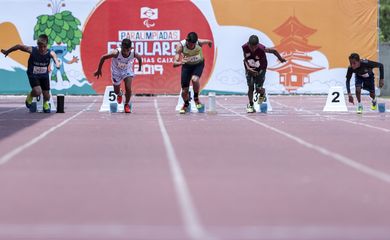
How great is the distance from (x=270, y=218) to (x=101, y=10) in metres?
34.1

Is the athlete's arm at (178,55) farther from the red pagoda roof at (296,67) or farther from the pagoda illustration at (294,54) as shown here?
the red pagoda roof at (296,67)

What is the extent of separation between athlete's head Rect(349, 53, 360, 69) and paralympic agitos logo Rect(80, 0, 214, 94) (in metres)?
15.3

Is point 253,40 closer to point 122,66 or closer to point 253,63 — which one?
point 253,63

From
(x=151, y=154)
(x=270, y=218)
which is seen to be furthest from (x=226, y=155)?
(x=270, y=218)

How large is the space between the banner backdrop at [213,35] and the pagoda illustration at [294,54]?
40 millimetres

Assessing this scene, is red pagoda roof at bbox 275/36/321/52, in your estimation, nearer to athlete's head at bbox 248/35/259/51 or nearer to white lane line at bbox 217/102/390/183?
athlete's head at bbox 248/35/259/51

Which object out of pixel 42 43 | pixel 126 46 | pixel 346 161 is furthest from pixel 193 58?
pixel 346 161

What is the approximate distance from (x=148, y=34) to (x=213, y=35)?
8.65 ft

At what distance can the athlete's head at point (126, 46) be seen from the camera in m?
23.4

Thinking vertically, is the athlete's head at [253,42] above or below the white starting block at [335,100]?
above

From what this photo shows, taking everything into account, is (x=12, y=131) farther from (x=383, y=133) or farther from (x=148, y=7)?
(x=148, y=7)

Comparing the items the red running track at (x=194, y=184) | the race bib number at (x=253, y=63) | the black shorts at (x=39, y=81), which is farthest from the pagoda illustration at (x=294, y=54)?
the red running track at (x=194, y=184)

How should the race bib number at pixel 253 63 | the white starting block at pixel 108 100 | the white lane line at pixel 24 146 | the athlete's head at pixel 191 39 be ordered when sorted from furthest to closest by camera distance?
the white starting block at pixel 108 100 < the race bib number at pixel 253 63 < the athlete's head at pixel 191 39 < the white lane line at pixel 24 146

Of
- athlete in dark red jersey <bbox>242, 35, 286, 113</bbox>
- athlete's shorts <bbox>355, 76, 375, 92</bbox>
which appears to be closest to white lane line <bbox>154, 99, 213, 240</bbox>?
athlete in dark red jersey <bbox>242, 35, 286, 113</bbox>
